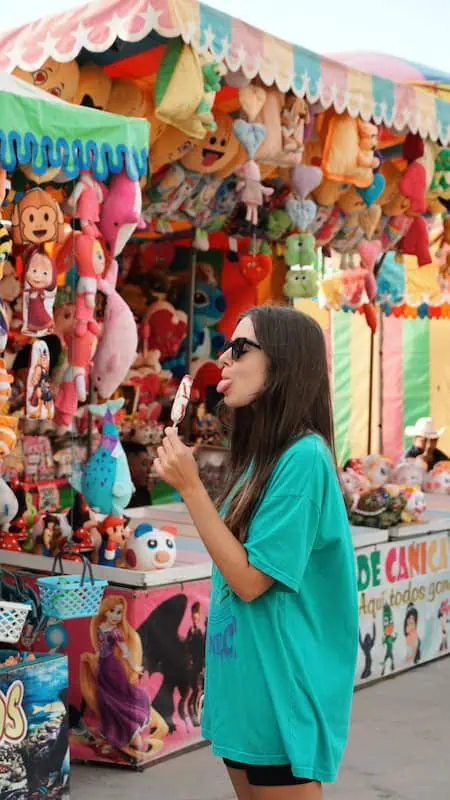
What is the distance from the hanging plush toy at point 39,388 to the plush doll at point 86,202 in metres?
0.49

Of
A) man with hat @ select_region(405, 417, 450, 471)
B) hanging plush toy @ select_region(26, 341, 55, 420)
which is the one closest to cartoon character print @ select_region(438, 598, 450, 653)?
man with hat @ select_region(405, 417, 450, 471)

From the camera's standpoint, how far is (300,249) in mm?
5535

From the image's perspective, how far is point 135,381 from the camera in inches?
284

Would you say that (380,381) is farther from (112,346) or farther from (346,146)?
(112,346)

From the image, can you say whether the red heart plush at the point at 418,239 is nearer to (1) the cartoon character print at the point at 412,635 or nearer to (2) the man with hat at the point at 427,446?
(2) the man with hat at the point at 427,446

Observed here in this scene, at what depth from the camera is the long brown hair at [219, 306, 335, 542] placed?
187cm

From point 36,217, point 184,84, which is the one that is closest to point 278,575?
point 36,217

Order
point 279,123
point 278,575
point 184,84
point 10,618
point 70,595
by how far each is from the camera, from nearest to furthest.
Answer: point 278,575, point 10,618, point 70,595, point 184,84, point 279,123

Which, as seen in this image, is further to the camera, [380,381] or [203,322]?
[380,381]

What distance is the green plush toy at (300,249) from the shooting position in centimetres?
554

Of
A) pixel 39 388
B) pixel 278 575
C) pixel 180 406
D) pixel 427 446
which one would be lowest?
pixel 427 446

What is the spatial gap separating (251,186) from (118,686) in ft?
7.70

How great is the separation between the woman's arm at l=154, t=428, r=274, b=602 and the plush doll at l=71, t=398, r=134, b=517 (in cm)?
215

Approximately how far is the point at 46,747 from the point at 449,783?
4.76ft
